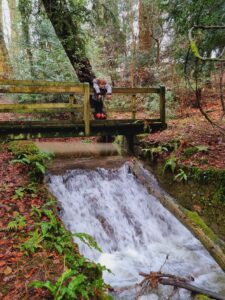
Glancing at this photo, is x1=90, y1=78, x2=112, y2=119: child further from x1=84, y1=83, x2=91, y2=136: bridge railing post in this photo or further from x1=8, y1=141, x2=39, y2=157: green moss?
x1=8, y1=141, x2=39, y2=157: green moss

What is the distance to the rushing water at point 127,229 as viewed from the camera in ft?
17.1


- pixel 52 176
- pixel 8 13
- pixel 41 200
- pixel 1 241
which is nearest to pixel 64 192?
pixel 52 176

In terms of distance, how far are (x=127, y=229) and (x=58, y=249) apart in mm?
2971

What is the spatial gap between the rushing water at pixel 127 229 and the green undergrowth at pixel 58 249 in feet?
3.65

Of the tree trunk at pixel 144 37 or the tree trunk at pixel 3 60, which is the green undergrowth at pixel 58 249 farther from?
the tree trunk at pixel 3 60

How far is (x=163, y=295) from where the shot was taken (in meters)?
4.41

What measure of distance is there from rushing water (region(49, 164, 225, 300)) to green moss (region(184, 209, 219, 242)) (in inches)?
11.5

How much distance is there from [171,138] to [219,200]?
306 cm

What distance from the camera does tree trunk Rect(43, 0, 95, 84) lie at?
33.8 ft

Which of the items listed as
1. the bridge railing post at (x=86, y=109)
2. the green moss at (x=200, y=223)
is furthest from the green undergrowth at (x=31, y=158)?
the green moss at (x=200, y=223)

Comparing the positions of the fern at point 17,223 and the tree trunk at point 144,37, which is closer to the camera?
the fern at point 17,223

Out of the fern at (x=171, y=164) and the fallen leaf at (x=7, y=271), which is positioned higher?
the fern at (x=171, y=164)

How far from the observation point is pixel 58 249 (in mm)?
3688

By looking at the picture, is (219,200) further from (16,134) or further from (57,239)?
(16,134)
